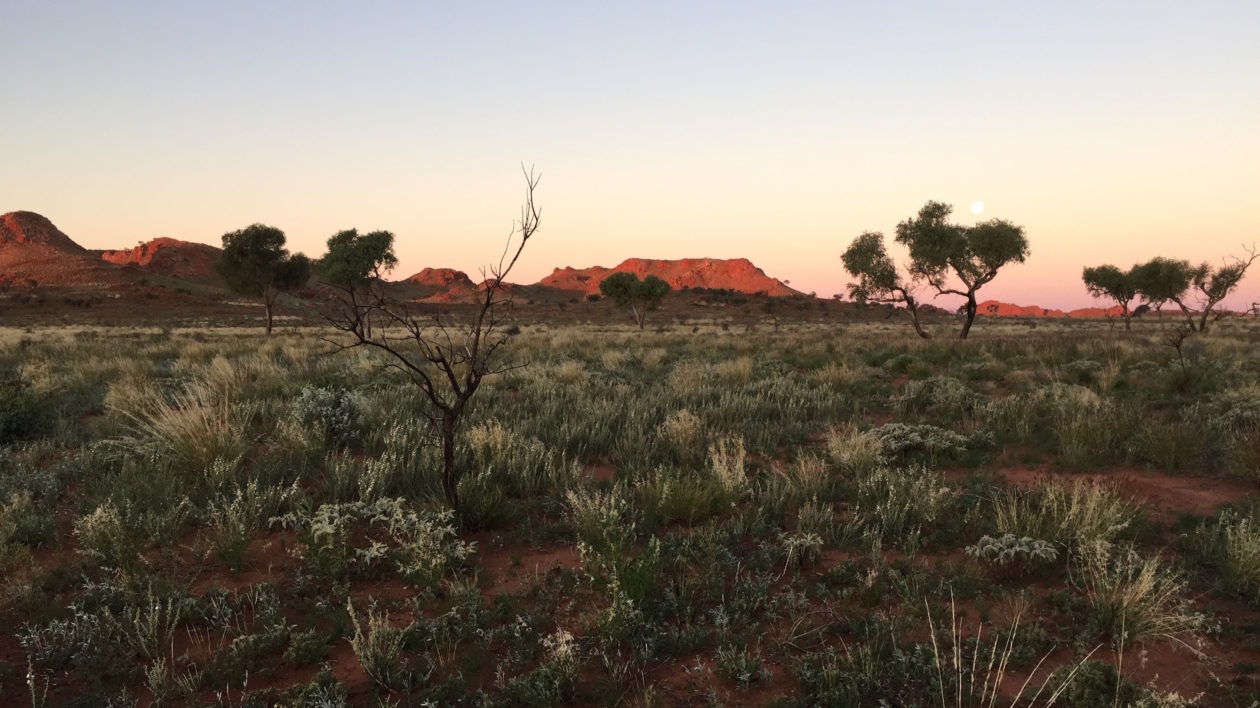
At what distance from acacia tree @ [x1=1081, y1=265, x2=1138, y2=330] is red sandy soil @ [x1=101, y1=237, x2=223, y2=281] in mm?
141338

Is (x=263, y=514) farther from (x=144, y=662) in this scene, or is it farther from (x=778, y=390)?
(x=778, y=390)

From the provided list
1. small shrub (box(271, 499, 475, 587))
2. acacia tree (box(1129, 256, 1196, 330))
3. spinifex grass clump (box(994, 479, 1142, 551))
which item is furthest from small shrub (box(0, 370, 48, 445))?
acacia tree (box(1129, 256, 1196, 330))

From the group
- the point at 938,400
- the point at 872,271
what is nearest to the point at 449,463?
the point at 938,400

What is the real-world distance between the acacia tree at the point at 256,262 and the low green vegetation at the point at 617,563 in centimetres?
3723

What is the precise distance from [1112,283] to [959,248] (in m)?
38.2

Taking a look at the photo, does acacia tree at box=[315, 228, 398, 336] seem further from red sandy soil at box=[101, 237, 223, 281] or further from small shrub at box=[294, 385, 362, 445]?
red sandy soil at box=[101, 237, 223, 281]

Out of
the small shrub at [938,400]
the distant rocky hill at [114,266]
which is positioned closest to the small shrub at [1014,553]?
the small shrub at [938,400]

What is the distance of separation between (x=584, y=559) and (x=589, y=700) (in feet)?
3.21

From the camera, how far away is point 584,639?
140 inches

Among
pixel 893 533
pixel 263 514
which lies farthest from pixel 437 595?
pixel 893 533

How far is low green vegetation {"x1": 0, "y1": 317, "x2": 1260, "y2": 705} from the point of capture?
3.21 meters

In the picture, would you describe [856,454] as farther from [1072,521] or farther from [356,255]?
[356,255]

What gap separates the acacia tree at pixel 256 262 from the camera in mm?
40312

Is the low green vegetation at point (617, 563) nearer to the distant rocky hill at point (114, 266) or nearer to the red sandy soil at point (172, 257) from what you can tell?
the distant rocky hill at point (114, 266)
